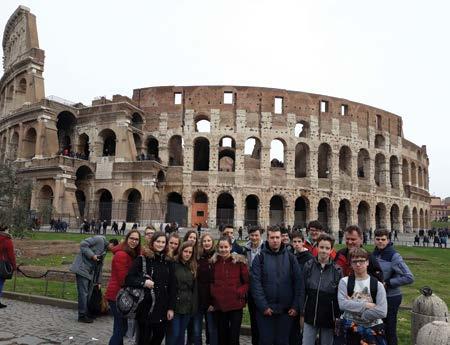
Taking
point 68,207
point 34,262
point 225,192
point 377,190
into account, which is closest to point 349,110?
point 377,190

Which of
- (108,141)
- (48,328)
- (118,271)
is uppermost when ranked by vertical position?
(108,141)

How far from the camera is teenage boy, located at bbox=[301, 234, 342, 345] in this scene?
13.6 feet

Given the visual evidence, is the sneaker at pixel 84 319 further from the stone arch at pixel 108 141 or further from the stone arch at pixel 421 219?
the stone arch at pixel 421 219

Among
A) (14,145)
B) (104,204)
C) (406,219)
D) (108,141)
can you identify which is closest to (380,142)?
(406,219)

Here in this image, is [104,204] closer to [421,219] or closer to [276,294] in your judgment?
[276,294]

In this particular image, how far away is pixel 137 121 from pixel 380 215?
2457 cm

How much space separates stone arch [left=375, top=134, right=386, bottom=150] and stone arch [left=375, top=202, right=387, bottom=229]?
18.5ft

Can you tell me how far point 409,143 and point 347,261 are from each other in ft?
136

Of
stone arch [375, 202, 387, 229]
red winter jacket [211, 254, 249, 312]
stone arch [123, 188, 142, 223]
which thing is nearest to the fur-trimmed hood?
red winter jacket [211, 254, 249, 312]

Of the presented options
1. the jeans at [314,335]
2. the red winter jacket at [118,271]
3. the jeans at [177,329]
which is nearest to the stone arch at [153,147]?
the red winter jacket at [118,271]

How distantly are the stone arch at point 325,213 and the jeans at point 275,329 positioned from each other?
29970 mm

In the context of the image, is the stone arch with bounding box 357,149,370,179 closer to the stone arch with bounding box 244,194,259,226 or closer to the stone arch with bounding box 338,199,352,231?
the stone arch with bounding box 338,199,352,231

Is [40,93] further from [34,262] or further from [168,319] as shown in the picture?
[168,319]

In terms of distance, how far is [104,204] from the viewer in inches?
1185
